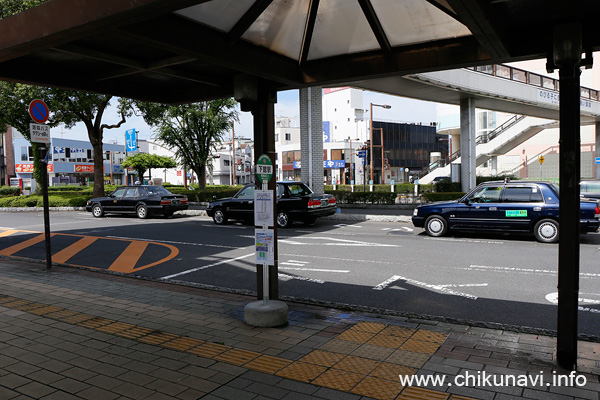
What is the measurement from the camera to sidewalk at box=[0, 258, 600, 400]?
3619 mm

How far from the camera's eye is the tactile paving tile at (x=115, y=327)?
5195 millimetres

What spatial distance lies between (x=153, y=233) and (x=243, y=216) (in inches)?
133

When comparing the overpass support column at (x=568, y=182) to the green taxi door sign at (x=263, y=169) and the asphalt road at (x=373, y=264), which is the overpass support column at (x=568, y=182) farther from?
the green taxi door sign at (x=263, y=169)

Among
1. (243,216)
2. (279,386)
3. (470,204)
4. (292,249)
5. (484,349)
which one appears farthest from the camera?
(243,216)

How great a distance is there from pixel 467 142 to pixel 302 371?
22.8 metres

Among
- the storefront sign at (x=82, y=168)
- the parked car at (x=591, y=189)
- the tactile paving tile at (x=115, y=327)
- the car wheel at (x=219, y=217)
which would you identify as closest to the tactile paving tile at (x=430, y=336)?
the tactile paving tile at (x=115, y=327)

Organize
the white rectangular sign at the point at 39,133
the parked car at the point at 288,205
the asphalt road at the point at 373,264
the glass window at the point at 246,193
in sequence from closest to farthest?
the asphalt road at the point at 373,264
the white rectangular sign at the point at 39,133
the parked car at the point at 288,205
the glass window at the point at 246,193

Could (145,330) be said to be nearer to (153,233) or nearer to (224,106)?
(153,233)

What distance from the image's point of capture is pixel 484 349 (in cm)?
442

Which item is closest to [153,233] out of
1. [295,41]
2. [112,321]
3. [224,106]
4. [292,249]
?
[292,249]

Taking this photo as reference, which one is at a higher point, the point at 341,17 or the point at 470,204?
the point at 341,17

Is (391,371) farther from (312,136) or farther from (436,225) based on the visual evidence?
(312,136)

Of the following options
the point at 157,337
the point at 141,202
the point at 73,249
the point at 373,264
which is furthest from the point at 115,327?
the point at 141,202

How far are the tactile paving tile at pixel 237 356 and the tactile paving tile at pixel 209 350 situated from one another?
8 cm
